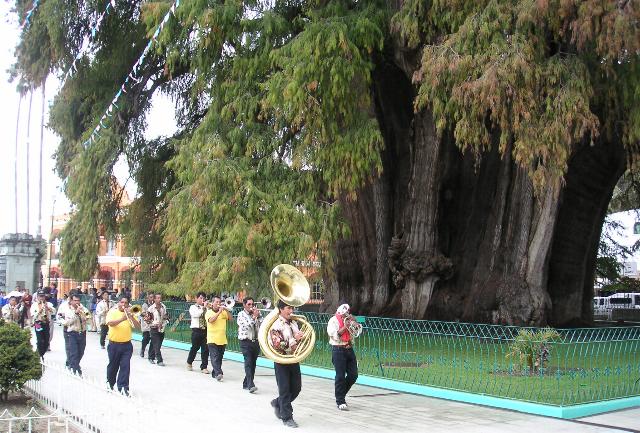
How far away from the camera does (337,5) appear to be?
16.5 m

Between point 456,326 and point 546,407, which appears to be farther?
point 456,326

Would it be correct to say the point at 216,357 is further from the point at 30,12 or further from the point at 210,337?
the point at 30,12

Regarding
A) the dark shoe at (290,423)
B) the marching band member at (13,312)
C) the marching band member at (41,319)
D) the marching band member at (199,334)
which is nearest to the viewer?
the dark shoe at (290,423)

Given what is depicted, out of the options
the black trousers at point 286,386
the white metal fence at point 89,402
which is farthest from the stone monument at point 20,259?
the black trousers at point 286,386

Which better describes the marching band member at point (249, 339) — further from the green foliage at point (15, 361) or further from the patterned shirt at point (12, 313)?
the patterned shirt at point (12, 313)

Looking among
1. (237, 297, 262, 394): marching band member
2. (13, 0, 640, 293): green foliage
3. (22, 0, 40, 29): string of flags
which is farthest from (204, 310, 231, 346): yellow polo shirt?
(22, 0, 40, 29): string of flags

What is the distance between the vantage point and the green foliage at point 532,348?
1090 cm

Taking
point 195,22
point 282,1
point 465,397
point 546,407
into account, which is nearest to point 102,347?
point 195,22

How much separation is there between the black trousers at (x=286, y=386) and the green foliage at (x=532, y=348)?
373 cm

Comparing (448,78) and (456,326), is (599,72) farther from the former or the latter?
(456,326)

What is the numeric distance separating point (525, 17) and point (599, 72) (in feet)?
7.46

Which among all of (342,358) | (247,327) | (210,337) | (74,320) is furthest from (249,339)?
(74,320)

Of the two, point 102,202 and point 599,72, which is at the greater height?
point 599,72

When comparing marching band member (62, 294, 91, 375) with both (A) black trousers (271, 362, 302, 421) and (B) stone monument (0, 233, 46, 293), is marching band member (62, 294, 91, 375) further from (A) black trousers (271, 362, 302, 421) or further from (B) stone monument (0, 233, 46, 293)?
(B) stone monument (0, 233, 46, 293)
